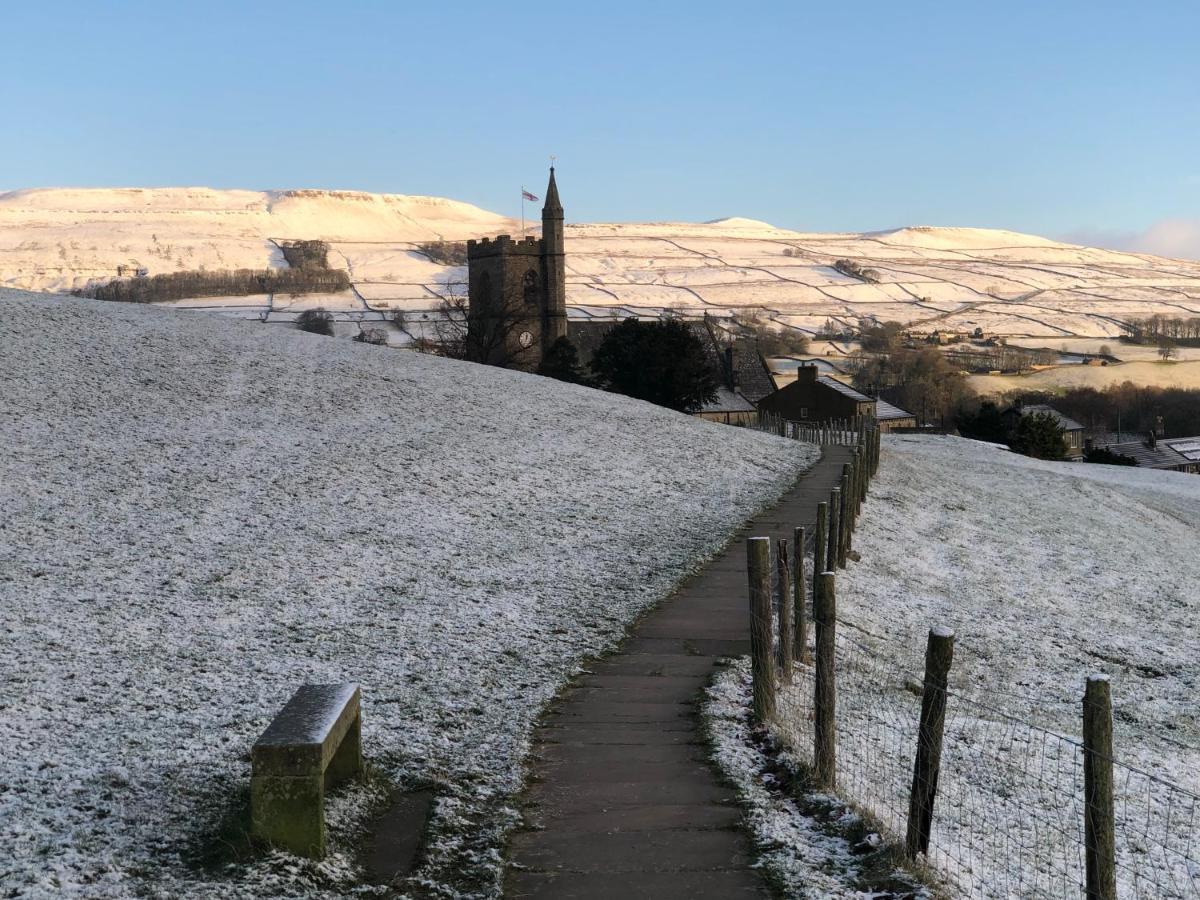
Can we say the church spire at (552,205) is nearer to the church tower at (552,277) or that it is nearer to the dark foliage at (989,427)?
the church tower at (552,277)

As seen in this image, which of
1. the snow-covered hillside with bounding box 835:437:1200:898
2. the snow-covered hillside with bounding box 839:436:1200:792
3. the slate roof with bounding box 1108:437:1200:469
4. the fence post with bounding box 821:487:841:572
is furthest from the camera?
the slate roof with bounding box 1108:437:1200:469

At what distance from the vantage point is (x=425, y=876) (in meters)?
8.06

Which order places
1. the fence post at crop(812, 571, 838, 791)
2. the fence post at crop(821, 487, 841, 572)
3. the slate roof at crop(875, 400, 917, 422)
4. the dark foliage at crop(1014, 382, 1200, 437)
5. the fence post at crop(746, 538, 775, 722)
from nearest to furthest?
the fence post at crop(812, 571, 838, 791), the fence post at crop(746, 538, 775, 722), the fence post at crop(821, 487, 841, 572), the slate roof at crop(875, 400, 917, 422), the dark foliage at crop(1014, 382, 1200, 437)

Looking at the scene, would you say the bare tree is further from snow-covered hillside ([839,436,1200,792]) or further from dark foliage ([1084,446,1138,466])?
snow-covered hillside ([839,436,1200,792])

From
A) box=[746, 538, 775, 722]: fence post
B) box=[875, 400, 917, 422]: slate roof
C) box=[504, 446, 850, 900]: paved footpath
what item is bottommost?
box=[875, 400, 917, 422]: slate roof

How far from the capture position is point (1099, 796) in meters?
7.71

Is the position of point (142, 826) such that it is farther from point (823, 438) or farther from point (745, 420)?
point (745, 420)

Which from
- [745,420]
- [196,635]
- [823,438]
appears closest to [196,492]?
[196,635]

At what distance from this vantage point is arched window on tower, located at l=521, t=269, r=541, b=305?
399 ft

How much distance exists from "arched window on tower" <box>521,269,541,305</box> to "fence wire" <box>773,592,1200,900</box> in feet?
358

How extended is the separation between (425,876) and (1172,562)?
2695cm

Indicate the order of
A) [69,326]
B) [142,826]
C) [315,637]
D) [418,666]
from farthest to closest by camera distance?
[69,326] → [315,637] → [418,666] → [142,826]

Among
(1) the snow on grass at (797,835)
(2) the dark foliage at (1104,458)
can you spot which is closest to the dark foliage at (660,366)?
(2) the dark foliage at (1104,458)

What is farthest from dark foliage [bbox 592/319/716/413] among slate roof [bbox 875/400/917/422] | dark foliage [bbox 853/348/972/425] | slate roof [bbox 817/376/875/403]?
dark foliage [bbox 853/348/972/425]
